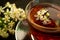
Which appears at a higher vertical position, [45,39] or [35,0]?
[35,0]

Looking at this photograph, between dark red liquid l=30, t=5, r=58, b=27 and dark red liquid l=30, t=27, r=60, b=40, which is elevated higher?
dark red liquid l=30, t=5, r=58, b=27

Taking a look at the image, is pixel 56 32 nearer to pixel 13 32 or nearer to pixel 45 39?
pixel 45 39

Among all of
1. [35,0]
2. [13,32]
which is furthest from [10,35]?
[35,0]

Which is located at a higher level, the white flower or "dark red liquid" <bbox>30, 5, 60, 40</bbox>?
the white flower

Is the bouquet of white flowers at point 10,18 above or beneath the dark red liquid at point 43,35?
above

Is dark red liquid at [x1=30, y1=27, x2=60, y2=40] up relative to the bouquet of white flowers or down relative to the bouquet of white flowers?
down

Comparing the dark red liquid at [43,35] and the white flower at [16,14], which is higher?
the white flower at [16,14]

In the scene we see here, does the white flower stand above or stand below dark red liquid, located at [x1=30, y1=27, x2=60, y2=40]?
above

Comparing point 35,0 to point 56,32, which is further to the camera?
point 35,0

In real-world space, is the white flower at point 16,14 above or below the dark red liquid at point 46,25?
above
